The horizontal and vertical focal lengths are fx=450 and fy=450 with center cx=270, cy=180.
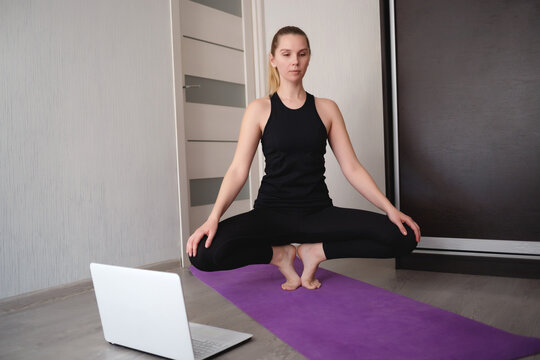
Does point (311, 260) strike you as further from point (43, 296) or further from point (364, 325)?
point (43, 296)

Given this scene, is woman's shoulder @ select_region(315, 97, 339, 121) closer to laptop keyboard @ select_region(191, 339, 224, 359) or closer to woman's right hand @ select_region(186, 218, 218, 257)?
woman's right hand @ select_region(186, 218, 218, 257)

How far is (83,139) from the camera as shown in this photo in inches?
91.6

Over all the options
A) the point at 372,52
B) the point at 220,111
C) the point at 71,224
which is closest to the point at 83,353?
the point at 71,224

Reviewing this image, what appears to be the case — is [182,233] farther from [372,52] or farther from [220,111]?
[372,52]

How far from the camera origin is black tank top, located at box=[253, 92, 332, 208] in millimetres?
1959

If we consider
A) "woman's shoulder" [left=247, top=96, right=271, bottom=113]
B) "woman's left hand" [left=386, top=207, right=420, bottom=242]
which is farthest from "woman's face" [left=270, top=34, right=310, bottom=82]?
"woman's left hand" [left=386, top=207, right=420, bottom=242]

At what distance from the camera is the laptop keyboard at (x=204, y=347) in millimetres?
1322

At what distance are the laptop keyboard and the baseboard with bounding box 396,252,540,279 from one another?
1323 mm

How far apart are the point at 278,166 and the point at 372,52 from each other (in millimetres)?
1273

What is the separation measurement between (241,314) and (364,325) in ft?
1.58

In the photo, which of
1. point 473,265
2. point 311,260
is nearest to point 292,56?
point 311,260

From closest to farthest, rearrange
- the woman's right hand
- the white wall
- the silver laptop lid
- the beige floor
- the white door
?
the silver laptop lid < the beige floor < the woman's right hand < the white wall < the white door

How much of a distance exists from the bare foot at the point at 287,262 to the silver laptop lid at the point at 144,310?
75cm

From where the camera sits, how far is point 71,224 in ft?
7.47
